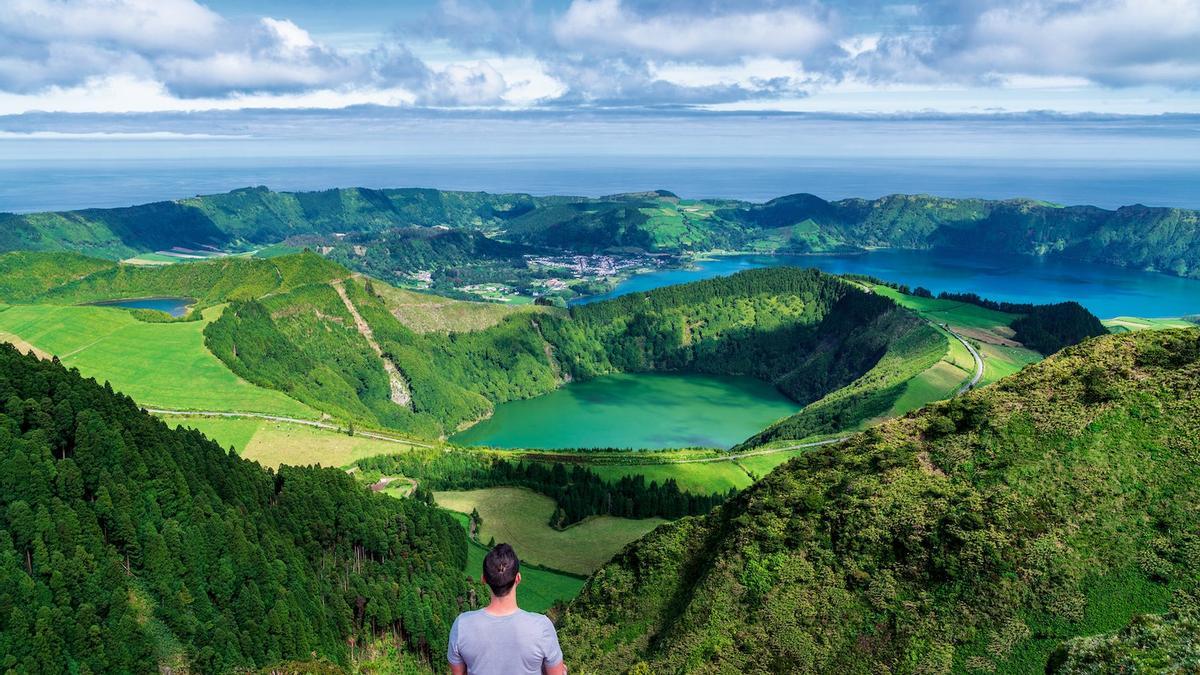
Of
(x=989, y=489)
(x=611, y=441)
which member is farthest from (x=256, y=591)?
(x=611, y=441)

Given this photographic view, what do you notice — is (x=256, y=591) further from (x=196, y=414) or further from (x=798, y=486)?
(x=196, y=414)

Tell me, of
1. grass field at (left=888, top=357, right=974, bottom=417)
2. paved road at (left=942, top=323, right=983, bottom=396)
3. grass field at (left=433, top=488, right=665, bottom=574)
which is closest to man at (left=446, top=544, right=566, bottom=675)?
grass field at (left=433, top=488, right=665, bottom=574)

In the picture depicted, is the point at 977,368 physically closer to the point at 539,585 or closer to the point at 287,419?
the point at 539,585

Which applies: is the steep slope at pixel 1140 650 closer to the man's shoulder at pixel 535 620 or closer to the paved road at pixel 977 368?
the man's shoulder at pixel 535 620

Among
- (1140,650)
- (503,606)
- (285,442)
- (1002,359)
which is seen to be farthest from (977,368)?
(503,606)

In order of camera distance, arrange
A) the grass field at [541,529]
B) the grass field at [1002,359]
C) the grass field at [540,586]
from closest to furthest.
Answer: the grass field at [540,586] < the grass field at [541,529] < the grass field at [1002,359]

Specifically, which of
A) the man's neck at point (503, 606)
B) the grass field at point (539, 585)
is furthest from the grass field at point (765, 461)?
the man's neck at point (503, 606)
